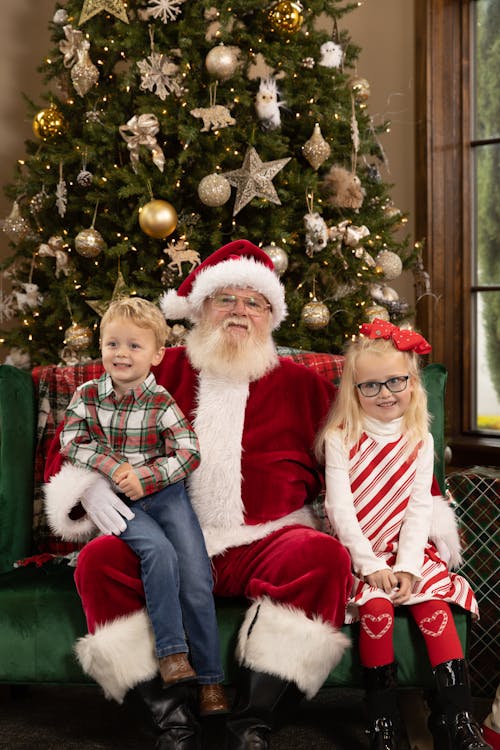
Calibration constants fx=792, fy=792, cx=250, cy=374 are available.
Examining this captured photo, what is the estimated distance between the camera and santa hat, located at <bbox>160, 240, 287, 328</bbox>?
2486mm

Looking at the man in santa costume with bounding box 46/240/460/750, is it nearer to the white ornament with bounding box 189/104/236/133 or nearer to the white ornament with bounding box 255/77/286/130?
the white ornament with bounding box 189/104/236/133

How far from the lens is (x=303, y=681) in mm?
1928

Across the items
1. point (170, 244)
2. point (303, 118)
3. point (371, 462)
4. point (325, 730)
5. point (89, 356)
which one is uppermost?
point (303, 118)

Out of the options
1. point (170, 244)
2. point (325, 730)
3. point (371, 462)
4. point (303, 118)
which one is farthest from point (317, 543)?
point (303, 118)

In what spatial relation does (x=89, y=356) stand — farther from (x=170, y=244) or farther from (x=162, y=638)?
(x=162, y=638)

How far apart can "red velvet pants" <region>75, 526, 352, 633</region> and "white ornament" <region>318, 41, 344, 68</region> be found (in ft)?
7.58

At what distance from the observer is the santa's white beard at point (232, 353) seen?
8.00 ft

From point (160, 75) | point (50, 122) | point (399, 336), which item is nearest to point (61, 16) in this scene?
point (50, 122)

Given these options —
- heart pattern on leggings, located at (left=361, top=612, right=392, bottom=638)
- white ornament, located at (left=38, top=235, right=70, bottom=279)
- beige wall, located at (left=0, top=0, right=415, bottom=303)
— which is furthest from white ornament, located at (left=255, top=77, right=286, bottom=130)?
heart pattern on leggings, located at (left=361, top=612, right=392, bottom=638)

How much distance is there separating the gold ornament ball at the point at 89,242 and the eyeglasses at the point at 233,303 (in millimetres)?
999

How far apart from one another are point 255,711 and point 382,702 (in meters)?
0.32

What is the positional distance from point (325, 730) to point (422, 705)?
30 centimetres

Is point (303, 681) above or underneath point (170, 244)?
underneath

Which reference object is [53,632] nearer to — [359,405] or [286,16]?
[359,405]
